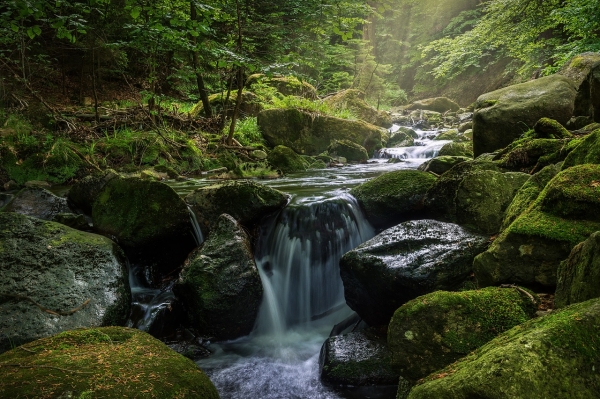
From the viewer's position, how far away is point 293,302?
5.34m

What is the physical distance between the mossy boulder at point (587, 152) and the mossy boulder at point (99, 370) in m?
3.82

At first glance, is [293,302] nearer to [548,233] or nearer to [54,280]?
[54,280]

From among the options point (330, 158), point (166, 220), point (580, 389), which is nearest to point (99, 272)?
point (166, 220)

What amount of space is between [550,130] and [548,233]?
3575 mm

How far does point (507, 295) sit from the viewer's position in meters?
2.54

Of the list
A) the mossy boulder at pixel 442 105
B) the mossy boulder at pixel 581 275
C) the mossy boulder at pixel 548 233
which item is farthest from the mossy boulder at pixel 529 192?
the mossy boulder at pixel 442 105

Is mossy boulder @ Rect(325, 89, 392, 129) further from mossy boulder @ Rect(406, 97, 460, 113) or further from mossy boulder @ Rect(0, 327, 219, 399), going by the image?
mossy boulder @ Rect(0, 327, 219, 399)

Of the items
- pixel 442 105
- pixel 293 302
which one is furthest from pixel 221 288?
pixel 442 105

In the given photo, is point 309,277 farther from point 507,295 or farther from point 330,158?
point 330,158

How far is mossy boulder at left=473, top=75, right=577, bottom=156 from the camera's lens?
6695mm

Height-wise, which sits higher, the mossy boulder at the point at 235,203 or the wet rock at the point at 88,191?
the wet rock at the point at 88,191

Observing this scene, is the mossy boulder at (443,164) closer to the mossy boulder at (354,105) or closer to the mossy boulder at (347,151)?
the mossy boulder at (347,151)

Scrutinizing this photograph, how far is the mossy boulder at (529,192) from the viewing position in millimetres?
3568

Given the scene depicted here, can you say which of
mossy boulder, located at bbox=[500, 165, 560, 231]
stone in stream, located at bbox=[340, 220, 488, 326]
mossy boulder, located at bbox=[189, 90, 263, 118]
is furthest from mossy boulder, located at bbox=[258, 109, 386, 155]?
mossy boulder, located at bbox=[500, 165, 560, 231]
